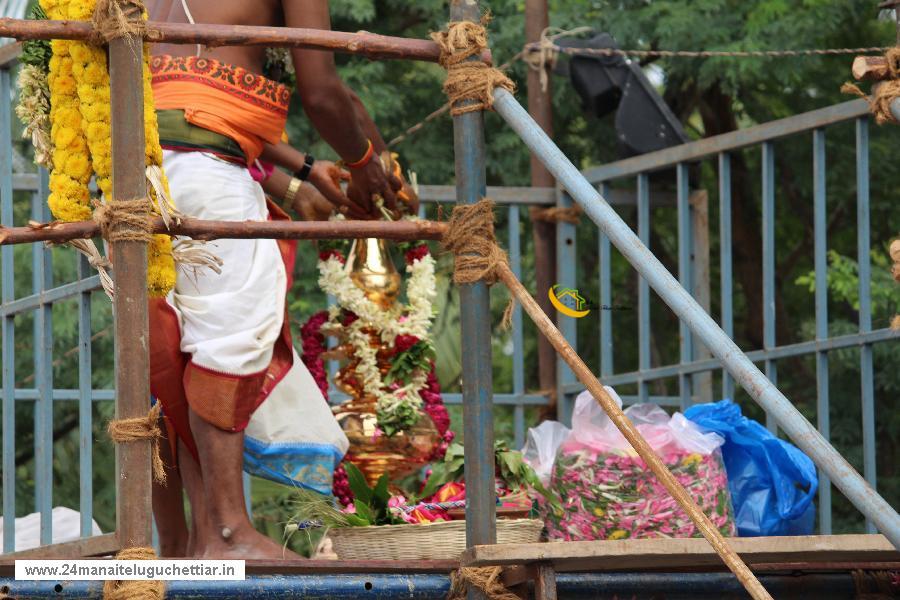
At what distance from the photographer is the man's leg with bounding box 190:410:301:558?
389cm

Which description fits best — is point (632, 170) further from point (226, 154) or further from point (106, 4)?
point (106, 4)

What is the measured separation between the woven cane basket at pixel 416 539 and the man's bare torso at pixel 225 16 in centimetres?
126

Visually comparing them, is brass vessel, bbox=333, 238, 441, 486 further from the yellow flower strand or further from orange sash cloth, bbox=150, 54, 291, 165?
the yellow flower strand

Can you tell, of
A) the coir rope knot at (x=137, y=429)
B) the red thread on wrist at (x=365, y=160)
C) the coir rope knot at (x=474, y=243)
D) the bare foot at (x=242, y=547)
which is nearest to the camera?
the coir rope knot at (x=137, y=429)

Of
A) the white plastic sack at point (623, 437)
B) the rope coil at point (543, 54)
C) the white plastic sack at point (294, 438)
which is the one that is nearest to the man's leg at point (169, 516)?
the white plastic sack at point (294, 438)

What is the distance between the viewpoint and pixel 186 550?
415cm

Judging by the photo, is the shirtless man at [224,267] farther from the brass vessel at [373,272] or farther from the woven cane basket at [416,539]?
the brass vessel at [373,272]

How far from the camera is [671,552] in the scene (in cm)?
298

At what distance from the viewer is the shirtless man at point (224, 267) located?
12.9 ft

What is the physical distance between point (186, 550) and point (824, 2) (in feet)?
17.9

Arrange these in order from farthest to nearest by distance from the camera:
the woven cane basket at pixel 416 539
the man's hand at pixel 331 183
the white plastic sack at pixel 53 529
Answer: the white plastic sack at pixel 53 529
the man's hand at pixel 331 183
the woven cane basket at pixel 416 539

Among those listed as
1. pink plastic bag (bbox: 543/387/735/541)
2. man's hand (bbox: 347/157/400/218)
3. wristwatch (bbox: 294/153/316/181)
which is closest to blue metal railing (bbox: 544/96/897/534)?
pink plastic bag (bbox: 543/387/735/541)

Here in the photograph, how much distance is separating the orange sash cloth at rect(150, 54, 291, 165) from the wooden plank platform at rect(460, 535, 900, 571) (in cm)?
139

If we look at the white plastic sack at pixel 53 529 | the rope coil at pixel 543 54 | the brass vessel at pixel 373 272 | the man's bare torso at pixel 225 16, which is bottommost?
the white plastic sack at pixel 53 529
